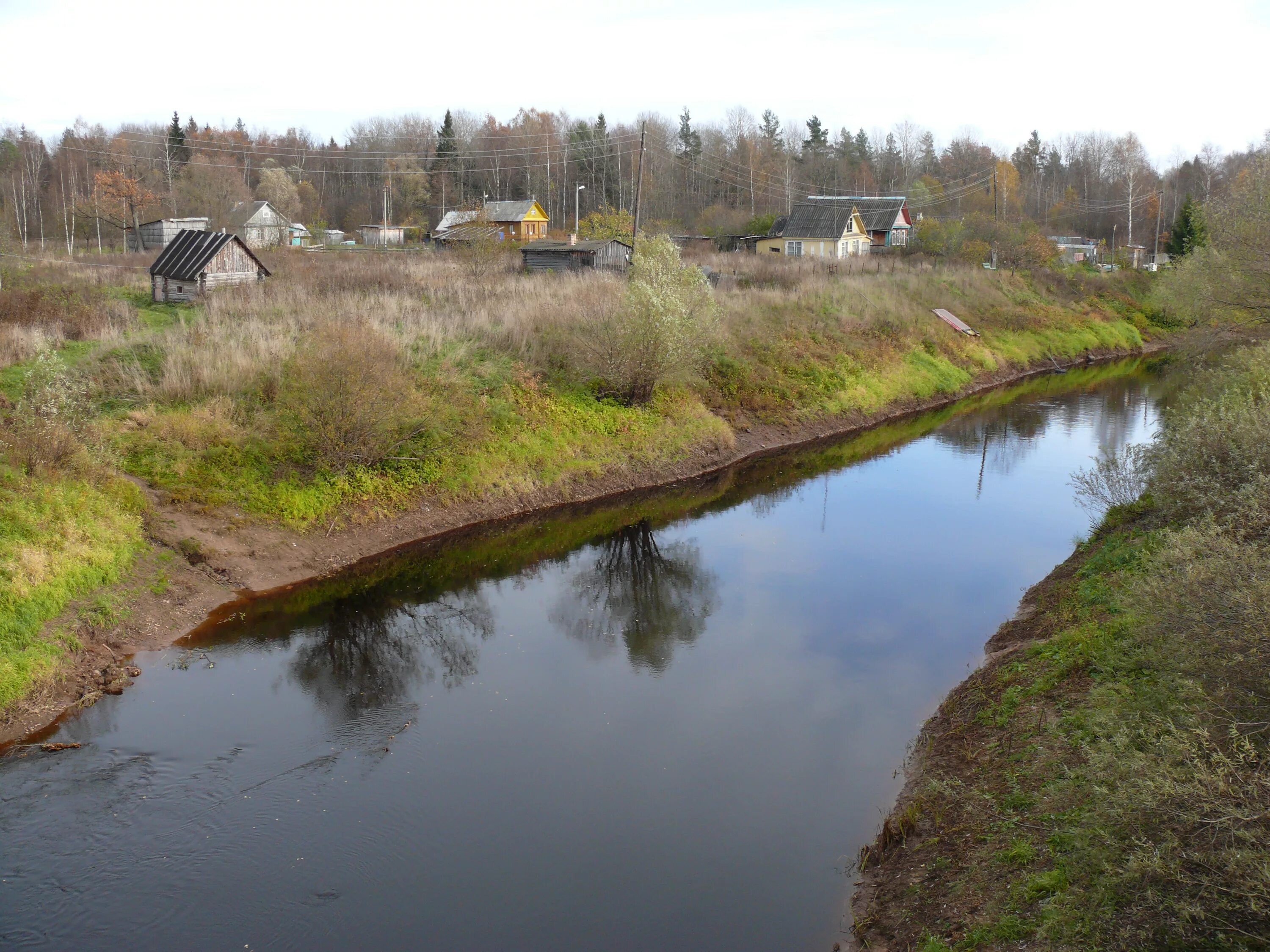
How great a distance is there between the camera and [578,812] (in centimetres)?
1009

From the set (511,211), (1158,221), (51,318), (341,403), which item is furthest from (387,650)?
(1158,221)

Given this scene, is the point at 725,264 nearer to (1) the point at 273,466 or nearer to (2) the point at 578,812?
(1) the point at 273,466

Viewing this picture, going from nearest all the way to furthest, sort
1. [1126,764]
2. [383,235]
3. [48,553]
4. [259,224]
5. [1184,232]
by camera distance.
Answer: [1126,764] → [48,553] → [259,224] → [1184,232] → [383,235]

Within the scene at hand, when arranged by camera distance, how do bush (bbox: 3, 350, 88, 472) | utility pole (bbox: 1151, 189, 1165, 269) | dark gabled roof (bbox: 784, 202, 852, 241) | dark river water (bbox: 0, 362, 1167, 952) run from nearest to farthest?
dark river water (bbox: 0, 362, 1167, 952)
bush (bbox: 3, 350, 88, 472)
dark gabled roof (bbox: 784, 202, 852, 241)
utility pole (bbox: 1151, 189, 1165, 269)

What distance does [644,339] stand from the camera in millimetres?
23641

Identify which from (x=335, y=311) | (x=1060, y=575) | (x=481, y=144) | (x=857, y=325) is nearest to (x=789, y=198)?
(x=481, y=144)

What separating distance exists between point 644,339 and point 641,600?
Result: 918 centimetres

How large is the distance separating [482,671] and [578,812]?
12.1 ft

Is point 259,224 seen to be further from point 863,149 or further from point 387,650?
point 863,149

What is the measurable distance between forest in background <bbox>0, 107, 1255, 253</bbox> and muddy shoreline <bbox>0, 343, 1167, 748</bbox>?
135 feet

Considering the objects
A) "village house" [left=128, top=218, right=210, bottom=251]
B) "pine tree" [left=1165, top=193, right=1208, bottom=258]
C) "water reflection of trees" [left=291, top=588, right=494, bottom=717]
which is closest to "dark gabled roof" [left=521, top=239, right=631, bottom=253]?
"village house" [left=128, top=218, right=210, bottom=251]

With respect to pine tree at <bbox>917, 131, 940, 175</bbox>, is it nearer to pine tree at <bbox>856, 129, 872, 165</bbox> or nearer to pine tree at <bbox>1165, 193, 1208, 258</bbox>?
pine tree at <bbox>856, 129, 872, 165</bbox>

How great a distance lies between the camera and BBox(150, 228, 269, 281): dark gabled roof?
26.4 meters

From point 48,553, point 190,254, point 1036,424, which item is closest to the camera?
point 48,553
